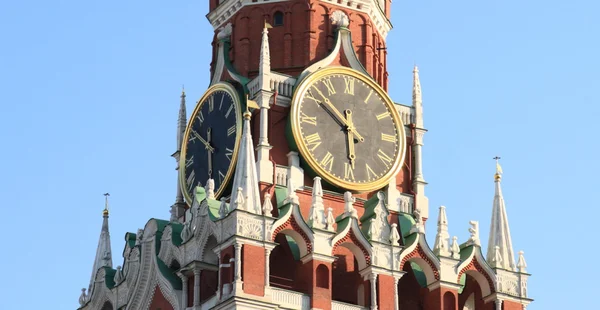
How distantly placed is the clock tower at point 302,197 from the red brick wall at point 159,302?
71 mm

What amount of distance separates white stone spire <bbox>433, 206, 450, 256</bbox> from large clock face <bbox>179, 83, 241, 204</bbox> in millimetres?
5941

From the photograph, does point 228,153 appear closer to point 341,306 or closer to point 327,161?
point 327,161

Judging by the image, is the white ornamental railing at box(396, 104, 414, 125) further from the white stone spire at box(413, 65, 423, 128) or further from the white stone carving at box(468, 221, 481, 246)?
the white stone carving at box(468, 221, 481, 246)

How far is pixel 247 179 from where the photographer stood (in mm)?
52156

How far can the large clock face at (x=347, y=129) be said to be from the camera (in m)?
54.6

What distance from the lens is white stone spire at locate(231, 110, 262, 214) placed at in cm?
5172

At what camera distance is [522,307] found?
54875 mm

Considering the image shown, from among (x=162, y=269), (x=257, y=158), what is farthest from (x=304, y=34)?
(x=162, y=269)

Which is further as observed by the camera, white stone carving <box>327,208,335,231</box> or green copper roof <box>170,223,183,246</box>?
green copper roof <box>170,223,183,246</box>

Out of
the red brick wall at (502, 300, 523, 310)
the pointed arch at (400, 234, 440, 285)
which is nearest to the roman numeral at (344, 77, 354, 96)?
the pointed arch at (400, 234, 440, 285)

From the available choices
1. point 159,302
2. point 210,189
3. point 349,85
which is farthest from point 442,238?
point 159,302

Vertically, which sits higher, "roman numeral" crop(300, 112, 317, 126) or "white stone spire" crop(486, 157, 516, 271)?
"roman numeral" crop(300, 112, 317, 126)

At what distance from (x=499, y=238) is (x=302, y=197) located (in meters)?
5.84

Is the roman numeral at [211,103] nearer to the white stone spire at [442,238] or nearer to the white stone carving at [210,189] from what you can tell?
the white stone carving at [210,189]
